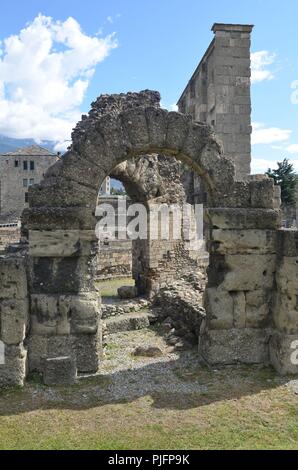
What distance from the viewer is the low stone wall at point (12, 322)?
6.43m

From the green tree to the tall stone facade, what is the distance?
1659 centimetres

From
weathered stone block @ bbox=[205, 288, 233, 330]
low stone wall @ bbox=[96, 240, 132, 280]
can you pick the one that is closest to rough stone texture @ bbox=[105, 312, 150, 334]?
weathered stone block @ bbox=[205, 288, 233, 330]

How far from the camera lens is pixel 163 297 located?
1123 centimetres

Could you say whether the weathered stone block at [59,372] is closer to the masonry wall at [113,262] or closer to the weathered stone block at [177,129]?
the weathered stone block at [177,129]

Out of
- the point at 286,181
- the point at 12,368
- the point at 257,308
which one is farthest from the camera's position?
the point at 286,181

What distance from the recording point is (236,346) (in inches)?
286

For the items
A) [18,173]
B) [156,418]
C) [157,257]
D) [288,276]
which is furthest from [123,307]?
[18,173]

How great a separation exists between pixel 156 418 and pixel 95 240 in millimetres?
2944

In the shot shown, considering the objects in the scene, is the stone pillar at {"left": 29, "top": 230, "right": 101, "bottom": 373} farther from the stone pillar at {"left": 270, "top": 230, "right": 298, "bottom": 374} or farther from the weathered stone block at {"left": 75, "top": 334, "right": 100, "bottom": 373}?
the stone pillar at {"left": 270, "top": 230, "right": 298, "bottom": 374}

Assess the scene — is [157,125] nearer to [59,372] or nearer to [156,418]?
[59,372]

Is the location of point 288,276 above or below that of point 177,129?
below

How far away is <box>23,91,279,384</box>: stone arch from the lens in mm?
6902

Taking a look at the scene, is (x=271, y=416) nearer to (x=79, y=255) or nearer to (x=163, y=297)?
(x=79, y=255)
